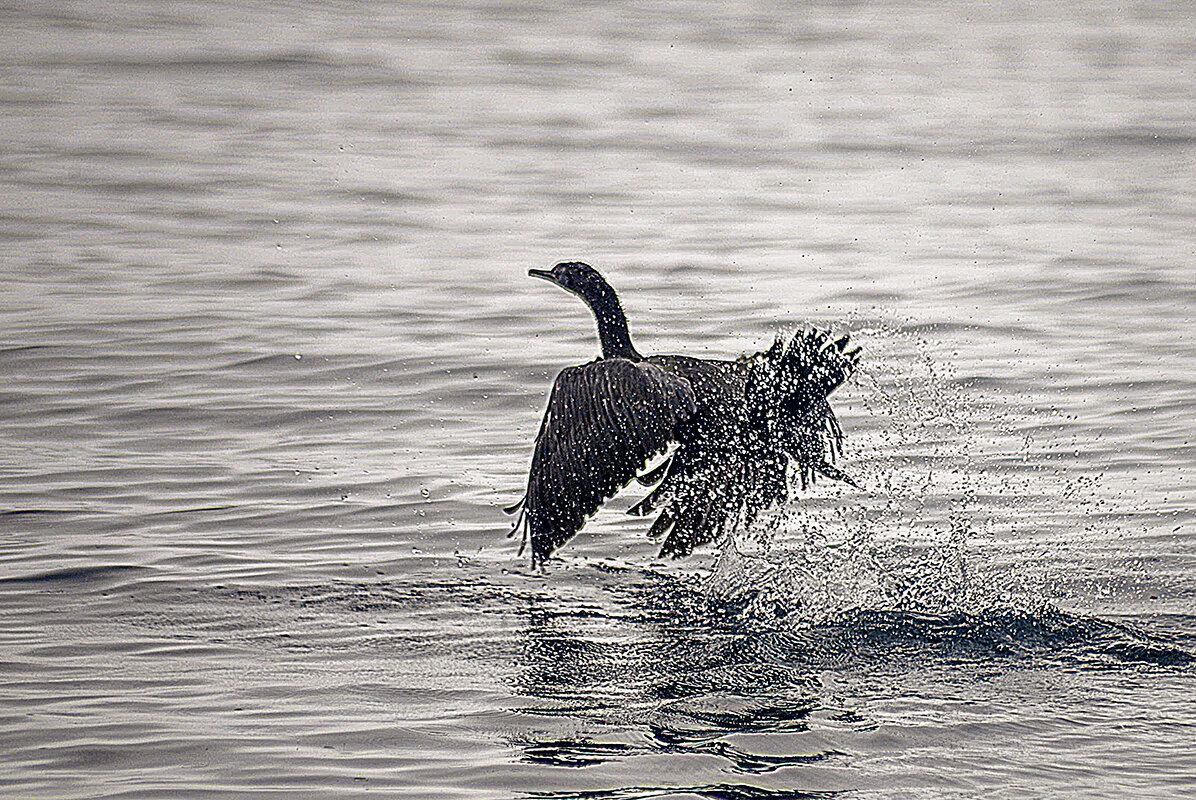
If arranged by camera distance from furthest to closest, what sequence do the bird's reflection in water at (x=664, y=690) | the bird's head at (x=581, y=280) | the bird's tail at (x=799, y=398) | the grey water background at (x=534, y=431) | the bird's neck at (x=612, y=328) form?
the bird's head at (x=581, y=280)
the bird's neck at (x=612, y=328)
the bird's tail at (x=799, y=398)
the grey water background at (x=534, y=431)
the bird's reflection in water at (x=664, y=690)

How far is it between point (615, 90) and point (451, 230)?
7.30 m

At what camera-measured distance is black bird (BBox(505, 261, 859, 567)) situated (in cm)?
682

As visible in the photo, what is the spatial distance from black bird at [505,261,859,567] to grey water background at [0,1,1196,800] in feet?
0.87

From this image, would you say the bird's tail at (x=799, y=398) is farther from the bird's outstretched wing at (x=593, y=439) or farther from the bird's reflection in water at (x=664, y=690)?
the bird's reflection in water at (x=664, y=690)

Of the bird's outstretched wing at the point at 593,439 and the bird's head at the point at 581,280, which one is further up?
the bird's head at the point at 581,280

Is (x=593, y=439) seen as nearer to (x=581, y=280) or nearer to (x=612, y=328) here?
(x=612, y=328)

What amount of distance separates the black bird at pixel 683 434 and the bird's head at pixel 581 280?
7 centimetres

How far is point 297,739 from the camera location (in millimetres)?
5598

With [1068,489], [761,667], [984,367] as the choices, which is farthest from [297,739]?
[984,367]

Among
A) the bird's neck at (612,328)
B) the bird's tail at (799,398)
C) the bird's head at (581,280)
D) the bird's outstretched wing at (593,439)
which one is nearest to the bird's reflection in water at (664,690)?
the bird's outstretched wing at (593,439)

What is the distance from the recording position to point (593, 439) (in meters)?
6.80

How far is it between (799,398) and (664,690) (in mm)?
1528

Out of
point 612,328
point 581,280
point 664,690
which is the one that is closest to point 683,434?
point 612,328

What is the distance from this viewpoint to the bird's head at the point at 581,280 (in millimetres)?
7672
